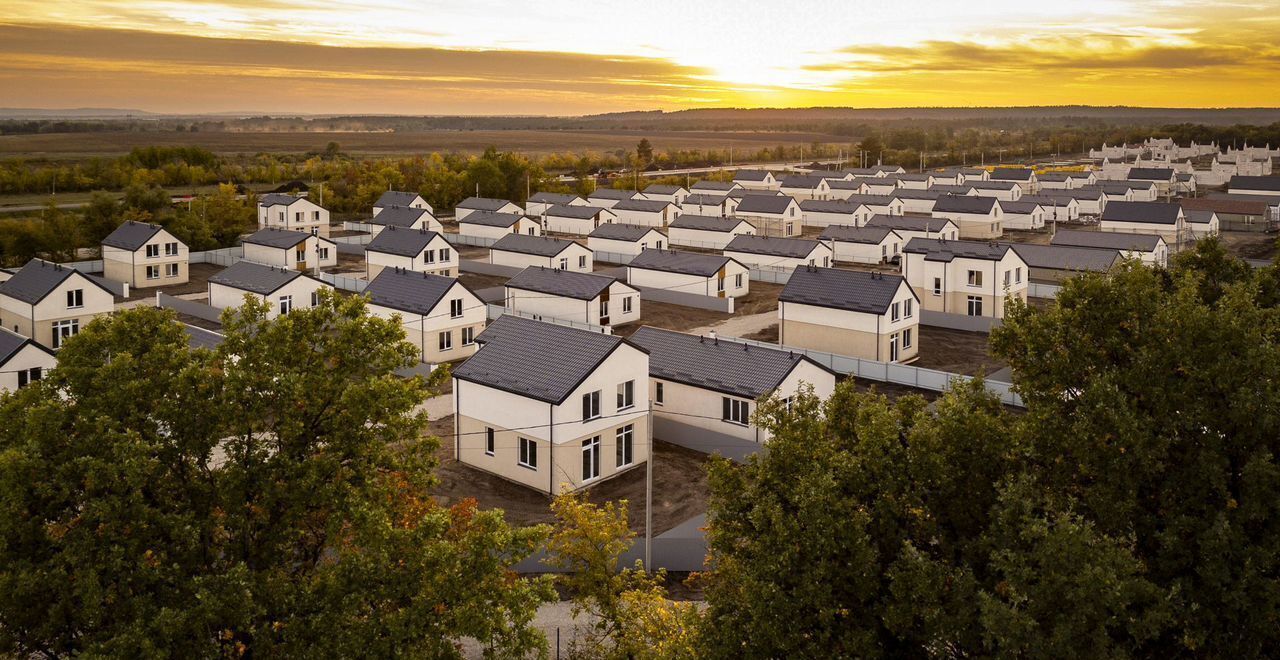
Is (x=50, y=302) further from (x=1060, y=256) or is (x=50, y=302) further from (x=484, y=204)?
(x=1060, y=256)

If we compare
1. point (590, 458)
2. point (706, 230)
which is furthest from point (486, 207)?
point (590, 458)

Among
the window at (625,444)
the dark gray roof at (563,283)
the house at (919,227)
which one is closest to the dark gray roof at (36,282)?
the dark gray roof at (563,283)

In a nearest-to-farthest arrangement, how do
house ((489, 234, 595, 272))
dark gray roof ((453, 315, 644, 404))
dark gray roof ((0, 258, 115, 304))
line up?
dark gray roof ((453, 315, 644, 404))
dark gray roof ((0, 258, 115, 304))
house ((489, 234, 595, 272))

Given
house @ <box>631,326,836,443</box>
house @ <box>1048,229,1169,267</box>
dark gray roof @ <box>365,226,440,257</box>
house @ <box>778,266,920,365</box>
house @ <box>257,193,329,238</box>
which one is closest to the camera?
house @ <box>631,326,836,443</box>

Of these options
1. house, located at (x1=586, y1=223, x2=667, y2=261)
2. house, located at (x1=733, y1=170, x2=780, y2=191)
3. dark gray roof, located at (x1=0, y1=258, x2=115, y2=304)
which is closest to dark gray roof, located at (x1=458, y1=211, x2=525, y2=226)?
house, located at (x1=586, y1=223, x2=667, y2=261)

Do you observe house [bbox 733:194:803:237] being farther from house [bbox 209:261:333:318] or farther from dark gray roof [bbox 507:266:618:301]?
house [bbox 209:261:333:318]

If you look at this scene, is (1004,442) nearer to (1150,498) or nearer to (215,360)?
(1150,498)

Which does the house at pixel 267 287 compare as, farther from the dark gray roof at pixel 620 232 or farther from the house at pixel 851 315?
the dark gray roof at pixel 620 232
